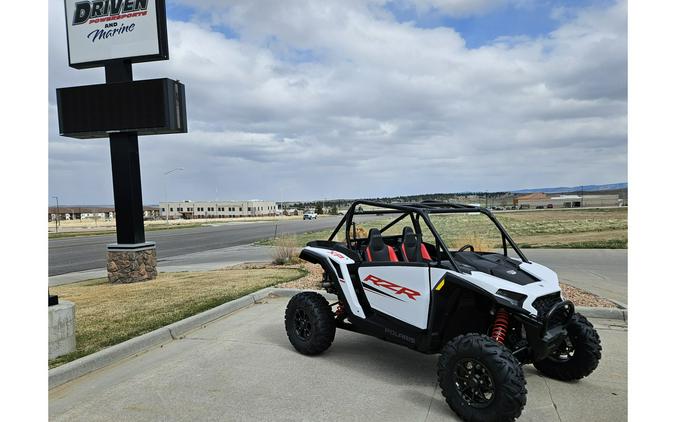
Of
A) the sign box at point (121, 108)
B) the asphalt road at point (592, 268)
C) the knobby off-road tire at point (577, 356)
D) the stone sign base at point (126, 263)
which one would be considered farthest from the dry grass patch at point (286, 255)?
the knobby off-road tire at point (577, 356)

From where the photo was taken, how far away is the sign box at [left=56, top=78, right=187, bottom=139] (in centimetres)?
1111

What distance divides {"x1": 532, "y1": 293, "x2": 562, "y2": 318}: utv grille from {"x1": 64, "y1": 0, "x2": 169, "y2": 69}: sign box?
1086cm

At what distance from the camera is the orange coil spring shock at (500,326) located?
394 centimetres

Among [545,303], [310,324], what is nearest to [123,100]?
[310,324]

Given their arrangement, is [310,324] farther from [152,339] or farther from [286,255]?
[286,255]

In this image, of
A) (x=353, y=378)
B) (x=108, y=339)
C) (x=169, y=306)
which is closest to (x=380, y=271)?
(x=353, y=378)

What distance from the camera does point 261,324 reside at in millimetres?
6625

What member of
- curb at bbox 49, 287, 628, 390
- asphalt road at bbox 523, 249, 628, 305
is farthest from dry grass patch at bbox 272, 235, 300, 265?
asphalt road at bbox 523, 249, 628, 305

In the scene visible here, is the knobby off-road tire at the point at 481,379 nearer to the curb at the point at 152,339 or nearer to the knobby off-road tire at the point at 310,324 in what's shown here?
the knobby off-road tire at the point at 310,324

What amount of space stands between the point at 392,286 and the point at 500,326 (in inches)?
39.8

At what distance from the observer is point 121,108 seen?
36.9ft

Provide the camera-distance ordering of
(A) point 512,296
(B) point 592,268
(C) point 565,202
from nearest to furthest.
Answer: (A) point 512,296 < (B) point 592,268 < (C) point 565,202

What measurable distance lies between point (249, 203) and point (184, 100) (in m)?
123
